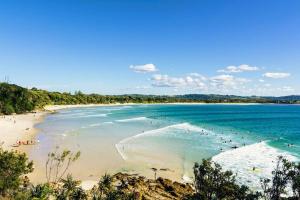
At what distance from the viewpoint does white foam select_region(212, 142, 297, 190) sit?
39.8 meters

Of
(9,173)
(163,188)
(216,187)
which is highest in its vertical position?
(216,187)

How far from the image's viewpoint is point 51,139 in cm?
6906

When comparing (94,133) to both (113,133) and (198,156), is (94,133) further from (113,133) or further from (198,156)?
(198,156)

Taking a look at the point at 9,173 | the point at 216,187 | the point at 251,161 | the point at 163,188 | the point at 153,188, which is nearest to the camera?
the point at 216,187

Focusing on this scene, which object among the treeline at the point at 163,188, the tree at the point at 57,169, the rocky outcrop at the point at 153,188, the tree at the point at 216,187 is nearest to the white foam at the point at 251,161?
the rocky outcrop at the point at 153,188

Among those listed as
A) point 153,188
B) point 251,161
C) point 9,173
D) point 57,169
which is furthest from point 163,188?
point 251,161

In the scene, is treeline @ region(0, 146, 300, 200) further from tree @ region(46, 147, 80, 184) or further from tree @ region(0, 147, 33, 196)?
tree @ region(46, 147, 80, 184)

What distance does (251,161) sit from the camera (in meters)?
49.3

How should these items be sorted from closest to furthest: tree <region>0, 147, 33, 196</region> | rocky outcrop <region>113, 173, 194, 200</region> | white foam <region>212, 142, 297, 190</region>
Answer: tree <region>0, 147, 33, 196</region>
rocky outcrop <region>113, 173, 194, 200</region>
white foam <region>212, 142, 297, 190</region>

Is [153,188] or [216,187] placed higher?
[216,187]

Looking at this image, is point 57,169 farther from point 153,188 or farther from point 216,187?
point 216,187

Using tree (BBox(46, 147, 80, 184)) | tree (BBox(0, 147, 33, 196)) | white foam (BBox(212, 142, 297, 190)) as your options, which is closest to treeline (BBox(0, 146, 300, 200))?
tree (BBox(0, 147, 33, 196))

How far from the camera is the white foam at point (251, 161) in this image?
131 ft

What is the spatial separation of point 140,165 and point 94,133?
3638cm
